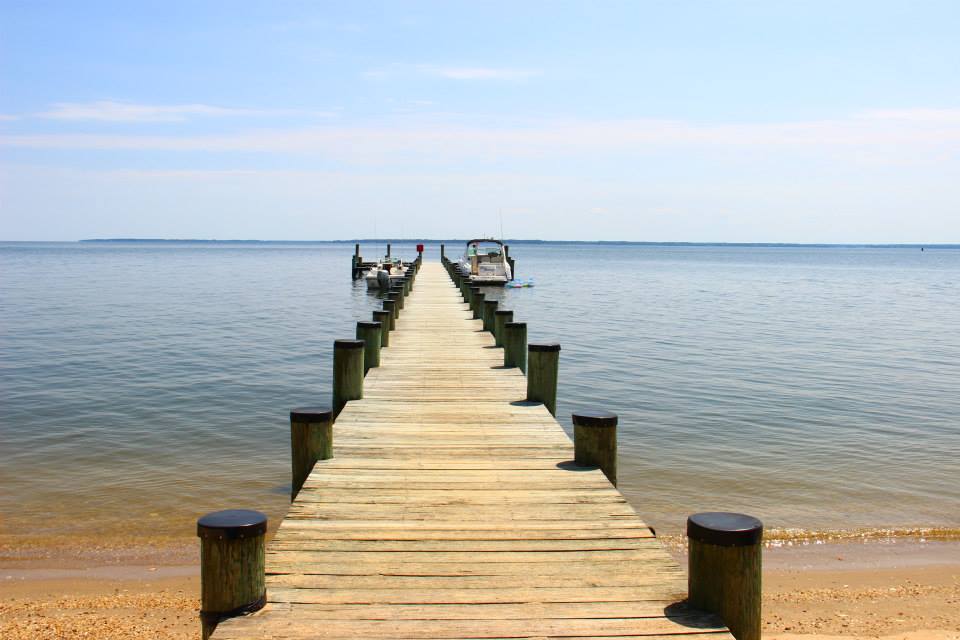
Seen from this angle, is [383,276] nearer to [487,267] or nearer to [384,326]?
[487,267]

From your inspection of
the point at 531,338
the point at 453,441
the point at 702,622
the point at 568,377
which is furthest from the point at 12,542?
the point at 531,338

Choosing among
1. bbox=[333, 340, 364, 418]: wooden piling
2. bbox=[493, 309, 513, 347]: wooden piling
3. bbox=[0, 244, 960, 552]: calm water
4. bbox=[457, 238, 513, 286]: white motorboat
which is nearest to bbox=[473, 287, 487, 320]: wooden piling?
bbox=[0, 244, 960, 552]: calm water

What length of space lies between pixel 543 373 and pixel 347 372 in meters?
2.22

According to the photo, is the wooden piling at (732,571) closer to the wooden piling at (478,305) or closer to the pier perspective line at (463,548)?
the pier perspective line at (463,548)

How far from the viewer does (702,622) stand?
4.12 m

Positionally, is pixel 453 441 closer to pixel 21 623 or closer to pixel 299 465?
pixel 299 465

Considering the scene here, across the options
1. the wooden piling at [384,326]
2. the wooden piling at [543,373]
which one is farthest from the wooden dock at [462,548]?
the wooden piling at [384,326]

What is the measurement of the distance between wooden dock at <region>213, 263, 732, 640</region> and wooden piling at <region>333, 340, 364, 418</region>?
98 centimetres

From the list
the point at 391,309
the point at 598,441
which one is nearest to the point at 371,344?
the point at 391,309

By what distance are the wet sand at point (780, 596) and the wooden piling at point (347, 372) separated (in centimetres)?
237

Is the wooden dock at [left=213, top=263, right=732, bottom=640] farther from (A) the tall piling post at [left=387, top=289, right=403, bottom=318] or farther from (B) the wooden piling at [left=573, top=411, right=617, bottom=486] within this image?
(A) the tall piling post at [left=387, top=289, right=403, bottom=318]

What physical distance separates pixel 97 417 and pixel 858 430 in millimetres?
13456

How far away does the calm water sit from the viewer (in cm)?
1048

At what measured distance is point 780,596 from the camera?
7.76 m
